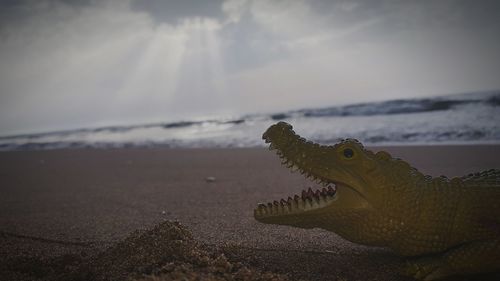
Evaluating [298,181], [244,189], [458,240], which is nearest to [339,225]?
[458,240]

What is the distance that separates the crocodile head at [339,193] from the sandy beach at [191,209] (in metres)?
0.35

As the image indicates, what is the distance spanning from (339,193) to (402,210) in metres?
0.40

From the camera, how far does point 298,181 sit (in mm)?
6398

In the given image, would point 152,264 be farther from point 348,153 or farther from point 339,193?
point 348,153

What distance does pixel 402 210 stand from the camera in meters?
2.27

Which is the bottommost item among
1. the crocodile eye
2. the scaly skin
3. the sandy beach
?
the sandy beach

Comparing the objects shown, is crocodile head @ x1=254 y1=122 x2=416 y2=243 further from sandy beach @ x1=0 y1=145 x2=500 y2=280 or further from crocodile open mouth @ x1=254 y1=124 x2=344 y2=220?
sandy beach @ x1=0 y1=145 x2=500 y2=280

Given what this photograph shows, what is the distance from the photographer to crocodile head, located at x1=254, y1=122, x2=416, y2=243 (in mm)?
2322

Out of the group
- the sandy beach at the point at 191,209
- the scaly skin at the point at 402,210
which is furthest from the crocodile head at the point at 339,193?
the sandy beach at the point at 191,209

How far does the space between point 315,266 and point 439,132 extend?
1075 cm

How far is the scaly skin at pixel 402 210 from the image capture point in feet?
7.32

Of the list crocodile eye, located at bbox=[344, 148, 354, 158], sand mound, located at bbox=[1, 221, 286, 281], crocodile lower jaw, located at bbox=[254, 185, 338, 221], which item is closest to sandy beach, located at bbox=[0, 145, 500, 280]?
sand mound, located at bbox=[1, 221, 286, 281]

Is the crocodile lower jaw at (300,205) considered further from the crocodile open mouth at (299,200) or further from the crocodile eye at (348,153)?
the crocodile eye at (348,153)

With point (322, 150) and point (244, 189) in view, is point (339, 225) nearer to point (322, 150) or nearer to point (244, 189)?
point (322, 150)
